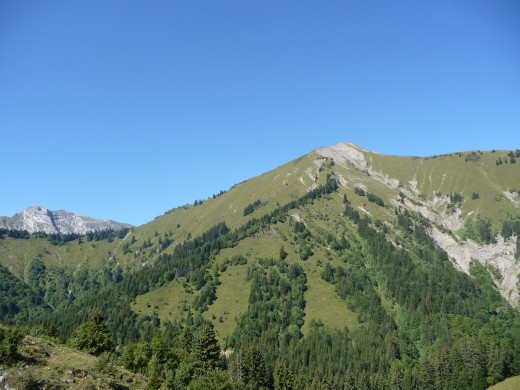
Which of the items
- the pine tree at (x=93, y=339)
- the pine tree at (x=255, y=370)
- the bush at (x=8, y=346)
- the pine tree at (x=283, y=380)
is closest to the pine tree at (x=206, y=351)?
the pine tree at (x=93, y=339)

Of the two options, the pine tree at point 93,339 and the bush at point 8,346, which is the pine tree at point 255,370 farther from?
the bush at point 8,346

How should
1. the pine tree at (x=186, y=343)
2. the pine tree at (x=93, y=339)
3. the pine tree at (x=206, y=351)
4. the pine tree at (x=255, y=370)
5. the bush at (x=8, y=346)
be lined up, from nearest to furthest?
the bush at (x=8, y=346) → the pine tree at (x=206, y=351) → the pine tree at (x=93, y=339) → the pine tree at (x=186, y=343) → the pine tree at (x=255, y=370)

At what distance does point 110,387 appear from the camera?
149 feet

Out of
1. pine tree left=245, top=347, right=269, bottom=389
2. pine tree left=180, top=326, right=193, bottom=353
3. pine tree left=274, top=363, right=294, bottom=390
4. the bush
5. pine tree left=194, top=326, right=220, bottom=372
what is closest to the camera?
the bush

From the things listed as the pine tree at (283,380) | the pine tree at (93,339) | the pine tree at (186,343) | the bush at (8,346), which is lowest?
the pine tree at (283,380)

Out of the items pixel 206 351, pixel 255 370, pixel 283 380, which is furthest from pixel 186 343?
pixel 283 380

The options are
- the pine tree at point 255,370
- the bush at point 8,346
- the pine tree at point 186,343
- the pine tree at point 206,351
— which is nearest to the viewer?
the bush at point 8,346

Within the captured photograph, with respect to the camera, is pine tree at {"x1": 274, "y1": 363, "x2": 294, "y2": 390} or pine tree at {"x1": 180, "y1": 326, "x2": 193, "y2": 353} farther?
pine tree at {"x1": 274, "y1": 363, "x2": 294, "y2": 390}

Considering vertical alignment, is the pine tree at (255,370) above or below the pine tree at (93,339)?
below

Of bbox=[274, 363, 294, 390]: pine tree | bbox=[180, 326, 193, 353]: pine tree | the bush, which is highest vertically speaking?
the bush

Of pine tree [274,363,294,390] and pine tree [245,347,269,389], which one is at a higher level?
pine tree [245,347,269,389]

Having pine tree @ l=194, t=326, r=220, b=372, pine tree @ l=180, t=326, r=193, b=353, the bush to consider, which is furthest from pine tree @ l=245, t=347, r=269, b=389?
the bush

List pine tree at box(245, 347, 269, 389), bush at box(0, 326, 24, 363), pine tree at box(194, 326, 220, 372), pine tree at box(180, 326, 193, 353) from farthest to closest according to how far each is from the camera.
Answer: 1. pine tree at box(245, 347, 269, 389)
2. pine tree at box(180, 326, 193, 353)
3. pine tree at box(194, 326, 220, 372)
4. bush at box(0, 326, 24, 363)

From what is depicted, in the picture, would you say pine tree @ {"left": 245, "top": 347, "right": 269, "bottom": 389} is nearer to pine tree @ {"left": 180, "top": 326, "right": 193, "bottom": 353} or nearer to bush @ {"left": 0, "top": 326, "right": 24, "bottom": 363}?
pine tree @ {"left": 180, "top": 326, "right": 193, "bottom": 353}
